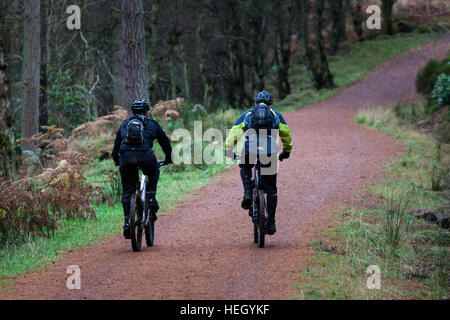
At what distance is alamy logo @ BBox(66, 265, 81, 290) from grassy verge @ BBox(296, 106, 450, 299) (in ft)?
7.64

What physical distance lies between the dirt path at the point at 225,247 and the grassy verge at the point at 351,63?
1226 centimetres

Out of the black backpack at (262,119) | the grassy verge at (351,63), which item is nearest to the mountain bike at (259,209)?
the black backpack at (262,119)

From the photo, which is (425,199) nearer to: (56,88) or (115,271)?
(115,271)

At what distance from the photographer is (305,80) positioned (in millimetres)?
36812

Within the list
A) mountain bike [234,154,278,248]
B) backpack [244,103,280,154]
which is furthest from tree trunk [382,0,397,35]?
mountain bike [234,154,278,248]

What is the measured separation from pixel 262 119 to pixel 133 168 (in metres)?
1.74

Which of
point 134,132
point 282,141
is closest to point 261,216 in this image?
point 282,141

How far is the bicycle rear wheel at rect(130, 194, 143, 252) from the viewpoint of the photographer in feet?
24.5

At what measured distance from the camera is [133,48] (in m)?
14.2

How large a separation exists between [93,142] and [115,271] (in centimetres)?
1065

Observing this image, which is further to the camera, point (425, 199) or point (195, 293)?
point (425, 199)

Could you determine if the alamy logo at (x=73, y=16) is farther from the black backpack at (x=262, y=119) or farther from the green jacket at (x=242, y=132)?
the black backpack at (x=262, y=119)

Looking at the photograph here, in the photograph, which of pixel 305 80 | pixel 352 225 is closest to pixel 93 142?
pixel 352 225
